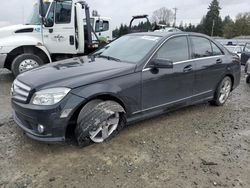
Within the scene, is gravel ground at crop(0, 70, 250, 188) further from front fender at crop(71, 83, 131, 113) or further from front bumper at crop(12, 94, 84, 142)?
front fender at crop(71, 83, 131, 113)

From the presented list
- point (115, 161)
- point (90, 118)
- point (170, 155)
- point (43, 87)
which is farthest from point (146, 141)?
point (43, 87)

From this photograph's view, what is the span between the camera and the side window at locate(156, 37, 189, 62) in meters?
4.32

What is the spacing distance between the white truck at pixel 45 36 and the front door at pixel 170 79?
4729 mm

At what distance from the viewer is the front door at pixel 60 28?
8195 mm

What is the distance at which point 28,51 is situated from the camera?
7.99 metres

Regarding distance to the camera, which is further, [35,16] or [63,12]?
[35,16]

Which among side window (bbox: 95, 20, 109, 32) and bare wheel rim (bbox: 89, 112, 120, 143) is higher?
side window (bbox: 95, 20, 109, 32)

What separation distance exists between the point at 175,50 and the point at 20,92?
2614mm

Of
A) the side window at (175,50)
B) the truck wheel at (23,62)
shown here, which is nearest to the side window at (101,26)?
the truck wheel at (23,62)

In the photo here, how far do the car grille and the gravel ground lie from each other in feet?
2.22

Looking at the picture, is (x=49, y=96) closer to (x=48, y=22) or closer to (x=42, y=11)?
(x=48, y=22)

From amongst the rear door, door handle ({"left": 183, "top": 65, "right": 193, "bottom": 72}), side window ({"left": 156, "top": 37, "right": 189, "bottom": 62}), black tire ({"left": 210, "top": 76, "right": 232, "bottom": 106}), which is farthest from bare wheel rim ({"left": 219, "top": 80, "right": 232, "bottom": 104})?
side window ({"left": 156, "top": 37, "right": 189, "bottom": 62})

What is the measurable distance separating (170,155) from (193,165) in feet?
1.12

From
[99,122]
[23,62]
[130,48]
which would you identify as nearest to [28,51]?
[23,62]
